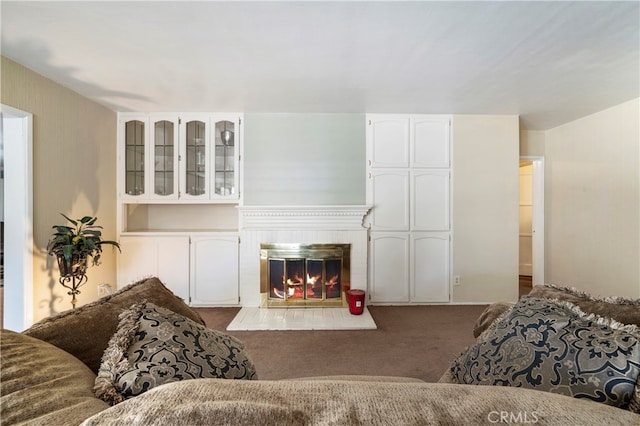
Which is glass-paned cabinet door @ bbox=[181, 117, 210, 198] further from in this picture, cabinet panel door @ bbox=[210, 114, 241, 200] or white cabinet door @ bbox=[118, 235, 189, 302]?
white cabinet door @ bbox=[118, 235, 189, 302]

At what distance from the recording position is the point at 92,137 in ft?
10.2

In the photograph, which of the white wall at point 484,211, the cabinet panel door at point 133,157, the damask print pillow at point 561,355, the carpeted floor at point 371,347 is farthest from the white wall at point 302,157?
the damask print pillow at point 561,355

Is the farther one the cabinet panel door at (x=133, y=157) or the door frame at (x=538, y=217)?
the door frame at (x=538, y=217)

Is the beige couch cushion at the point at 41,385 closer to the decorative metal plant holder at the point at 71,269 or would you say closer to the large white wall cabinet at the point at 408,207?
the decorative metal plant holder at the point at 71,269

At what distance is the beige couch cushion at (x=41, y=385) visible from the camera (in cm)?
51

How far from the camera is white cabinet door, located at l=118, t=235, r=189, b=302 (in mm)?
3432

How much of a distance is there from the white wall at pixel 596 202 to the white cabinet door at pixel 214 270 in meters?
4.44

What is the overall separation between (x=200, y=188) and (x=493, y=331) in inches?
133

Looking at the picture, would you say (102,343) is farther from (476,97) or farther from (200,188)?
(476,97)

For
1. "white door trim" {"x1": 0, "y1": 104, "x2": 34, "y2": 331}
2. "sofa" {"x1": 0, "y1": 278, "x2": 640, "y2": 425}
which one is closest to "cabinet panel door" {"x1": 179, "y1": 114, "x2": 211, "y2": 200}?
"white door trim" {"x1": 0, "y1": 104, "x2": 34, "y2": 331}

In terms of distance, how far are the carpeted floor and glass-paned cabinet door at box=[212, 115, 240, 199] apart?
1.48 metres

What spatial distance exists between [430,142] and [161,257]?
3650mm

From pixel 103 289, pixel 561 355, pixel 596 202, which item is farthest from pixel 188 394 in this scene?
pixel 596 202

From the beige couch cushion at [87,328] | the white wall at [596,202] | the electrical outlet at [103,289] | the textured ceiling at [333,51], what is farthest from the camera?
the electrical outlet at [103,289]
